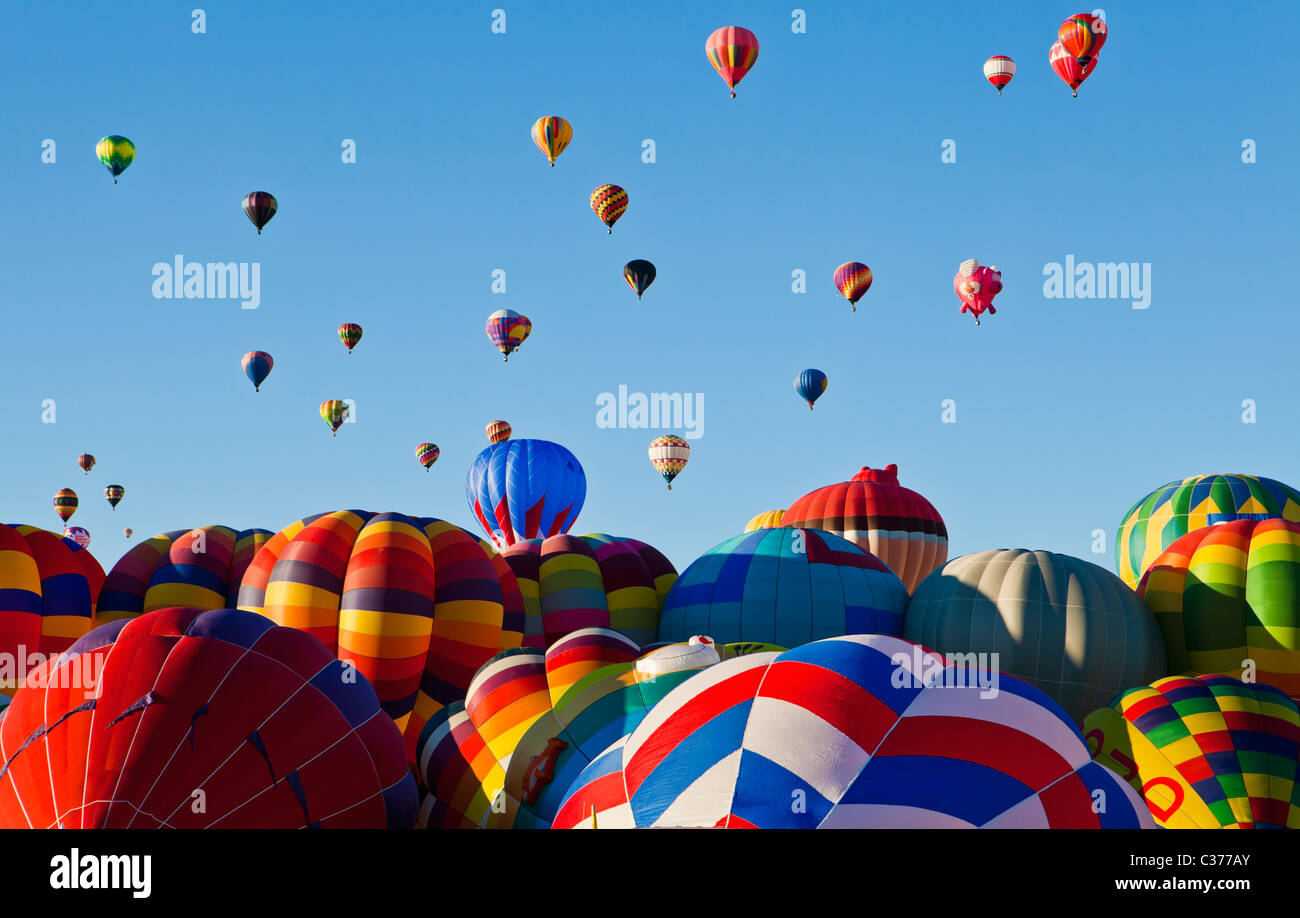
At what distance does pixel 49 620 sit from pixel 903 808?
1392 cm

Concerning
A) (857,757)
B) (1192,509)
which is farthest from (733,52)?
(857,757)

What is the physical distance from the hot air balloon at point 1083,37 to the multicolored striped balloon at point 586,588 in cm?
1569

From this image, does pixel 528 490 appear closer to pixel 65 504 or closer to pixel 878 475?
pixel 878 475

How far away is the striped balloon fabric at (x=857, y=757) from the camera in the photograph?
5.81 m

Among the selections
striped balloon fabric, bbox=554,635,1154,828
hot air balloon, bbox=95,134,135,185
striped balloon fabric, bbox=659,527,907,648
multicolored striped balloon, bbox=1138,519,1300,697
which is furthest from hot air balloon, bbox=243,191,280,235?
striped balloon fabric, bbox=554,635,1154,828

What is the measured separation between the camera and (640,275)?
31656 mm

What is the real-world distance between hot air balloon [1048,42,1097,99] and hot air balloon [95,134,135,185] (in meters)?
21.8

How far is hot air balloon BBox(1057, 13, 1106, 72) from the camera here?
91.6ft

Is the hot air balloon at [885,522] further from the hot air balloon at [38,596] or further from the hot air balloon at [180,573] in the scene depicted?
the hot air balloon at [38,596]

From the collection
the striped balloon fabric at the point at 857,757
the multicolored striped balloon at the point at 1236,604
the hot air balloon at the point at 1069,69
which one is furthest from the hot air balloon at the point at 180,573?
the hot air balloon at the point at 1069,69

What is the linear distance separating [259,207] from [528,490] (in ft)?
32.3

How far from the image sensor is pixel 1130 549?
2375cm
